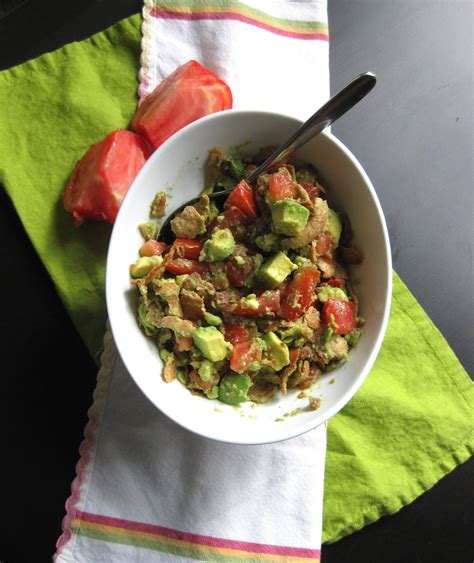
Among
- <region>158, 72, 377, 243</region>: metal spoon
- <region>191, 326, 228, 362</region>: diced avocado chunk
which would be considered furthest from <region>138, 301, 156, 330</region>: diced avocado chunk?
<region>158, 72, 377, 243</region>: metal spoon

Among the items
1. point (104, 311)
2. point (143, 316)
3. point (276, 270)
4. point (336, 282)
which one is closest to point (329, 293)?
point (336, 282)

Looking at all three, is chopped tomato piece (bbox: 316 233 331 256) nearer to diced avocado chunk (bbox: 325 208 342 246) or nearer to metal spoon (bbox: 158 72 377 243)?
diced avocado chunk (bbox: 325 208 342 246)

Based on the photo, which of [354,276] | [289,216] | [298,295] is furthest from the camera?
[354,276]

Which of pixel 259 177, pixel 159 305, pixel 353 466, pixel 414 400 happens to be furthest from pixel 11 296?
pixel 414 400

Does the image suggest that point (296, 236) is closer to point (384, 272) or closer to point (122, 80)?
point (384, 272)

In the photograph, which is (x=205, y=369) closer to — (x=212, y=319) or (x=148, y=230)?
(x=212, y=319)

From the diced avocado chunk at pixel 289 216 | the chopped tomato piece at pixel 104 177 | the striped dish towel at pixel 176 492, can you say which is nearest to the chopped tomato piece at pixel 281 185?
the diced avocado chunk at pixel 289 216
